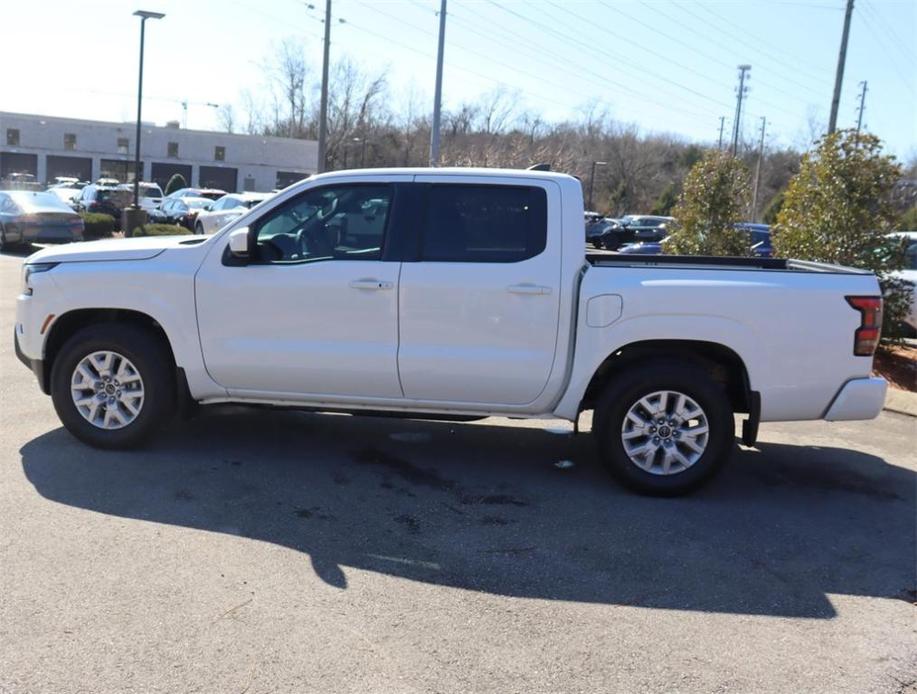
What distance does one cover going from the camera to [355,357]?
5.82 meters

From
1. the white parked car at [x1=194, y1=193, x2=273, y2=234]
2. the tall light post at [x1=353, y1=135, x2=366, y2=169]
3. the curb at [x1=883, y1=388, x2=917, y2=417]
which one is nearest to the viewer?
the curb at [x1=883, y1=388, x2=917, y2=417]

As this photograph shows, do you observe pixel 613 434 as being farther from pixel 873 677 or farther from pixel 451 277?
pixel 873 677

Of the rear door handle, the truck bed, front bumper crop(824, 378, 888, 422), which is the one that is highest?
the truck bed

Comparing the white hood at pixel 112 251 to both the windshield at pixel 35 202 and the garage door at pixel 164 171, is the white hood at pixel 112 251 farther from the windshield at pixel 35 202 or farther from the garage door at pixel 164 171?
the garage door at pixel 164 171

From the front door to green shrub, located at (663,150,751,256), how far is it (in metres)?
7.15

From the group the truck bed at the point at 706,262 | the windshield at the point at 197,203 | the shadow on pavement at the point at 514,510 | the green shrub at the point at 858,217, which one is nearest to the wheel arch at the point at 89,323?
the shadow on pavement at the point at 514,510

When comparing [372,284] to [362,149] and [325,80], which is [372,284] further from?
[362,149]

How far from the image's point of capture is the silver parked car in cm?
2095

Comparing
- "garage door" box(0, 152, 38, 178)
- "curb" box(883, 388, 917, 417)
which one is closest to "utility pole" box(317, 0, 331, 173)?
"curb" box(883, 388, 917, 417)

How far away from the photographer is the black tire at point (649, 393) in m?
5.64

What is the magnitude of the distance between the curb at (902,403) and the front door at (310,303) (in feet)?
17.6

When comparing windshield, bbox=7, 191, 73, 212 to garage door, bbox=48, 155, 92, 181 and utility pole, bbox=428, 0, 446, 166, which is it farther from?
garage door, bbox=48, 155, 92, 181

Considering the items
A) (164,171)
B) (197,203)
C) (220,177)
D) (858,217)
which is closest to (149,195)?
(197,203)

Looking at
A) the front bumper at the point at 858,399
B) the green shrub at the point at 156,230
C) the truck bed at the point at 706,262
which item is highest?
the truck bed at the point at 706,262
